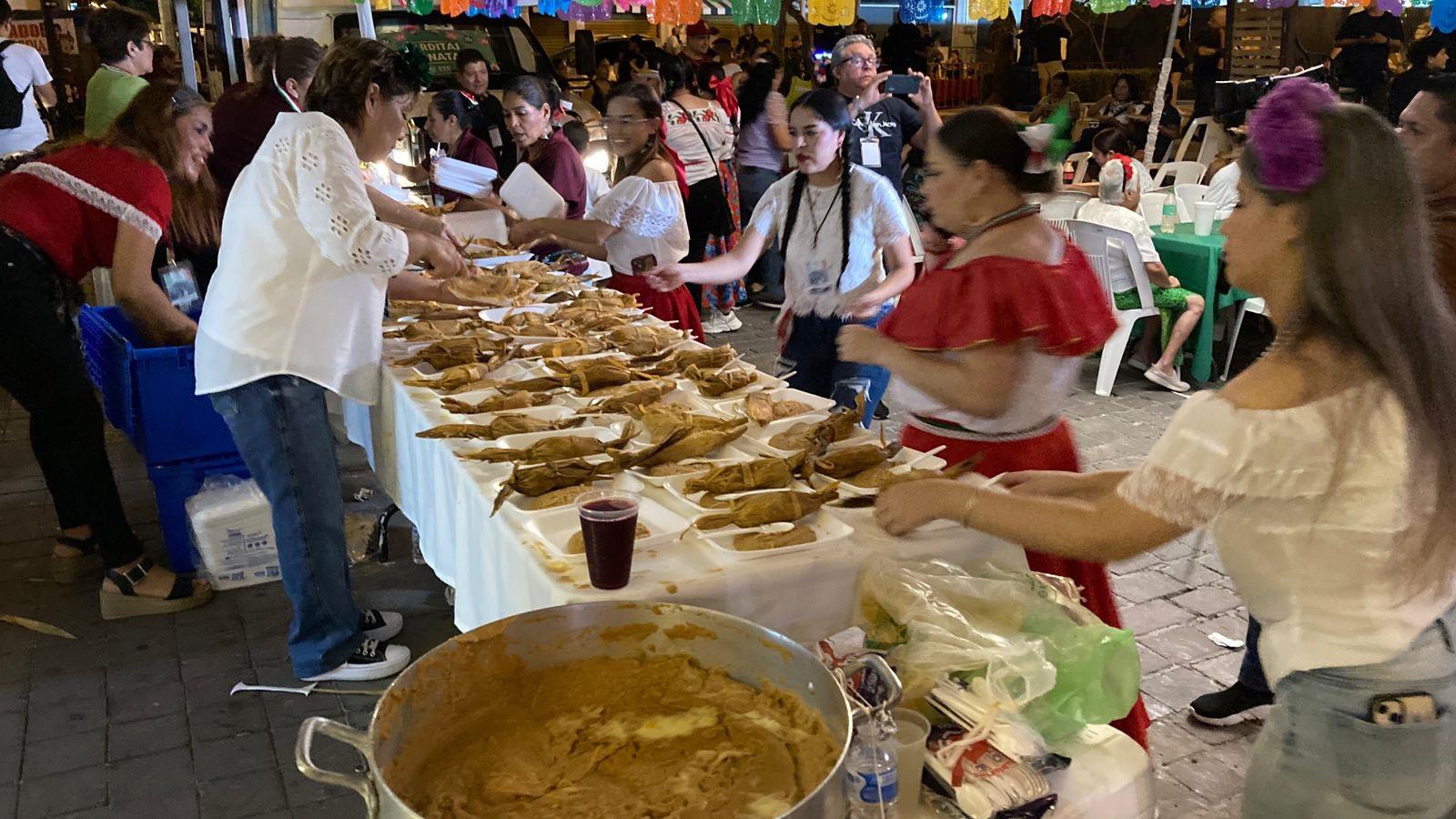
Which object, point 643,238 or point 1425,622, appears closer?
point 1425,622

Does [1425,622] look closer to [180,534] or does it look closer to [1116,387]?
[180,534]

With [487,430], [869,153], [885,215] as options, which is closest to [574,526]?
[487,430]

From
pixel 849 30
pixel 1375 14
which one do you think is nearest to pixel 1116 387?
pixel 1375 14

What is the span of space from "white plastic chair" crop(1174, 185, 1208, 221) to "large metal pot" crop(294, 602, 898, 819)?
6.80 metres

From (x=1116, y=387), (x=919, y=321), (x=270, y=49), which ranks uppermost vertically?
(x=270, y=49)

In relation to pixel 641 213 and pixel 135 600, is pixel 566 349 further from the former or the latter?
pixel 135 600

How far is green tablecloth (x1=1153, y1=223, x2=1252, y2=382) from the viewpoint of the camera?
630cm

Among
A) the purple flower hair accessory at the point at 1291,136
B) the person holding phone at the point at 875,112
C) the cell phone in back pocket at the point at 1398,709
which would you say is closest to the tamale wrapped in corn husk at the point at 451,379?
the purple flower hair accessory at the point at 1291,136

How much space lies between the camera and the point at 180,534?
3.81 meters

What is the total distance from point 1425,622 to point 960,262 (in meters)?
1.24

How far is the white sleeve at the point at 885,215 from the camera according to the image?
11.8ft

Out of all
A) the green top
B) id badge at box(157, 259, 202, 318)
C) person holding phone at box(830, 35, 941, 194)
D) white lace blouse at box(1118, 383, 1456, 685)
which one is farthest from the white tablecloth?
person holding phone at box(830, 35, 941, 194)

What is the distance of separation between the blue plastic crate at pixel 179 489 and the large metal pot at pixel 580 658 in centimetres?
267

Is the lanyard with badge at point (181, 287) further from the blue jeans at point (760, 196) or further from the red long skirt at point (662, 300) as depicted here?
the blue jeans at point (760, 196)
